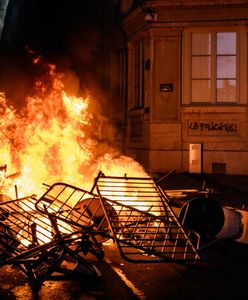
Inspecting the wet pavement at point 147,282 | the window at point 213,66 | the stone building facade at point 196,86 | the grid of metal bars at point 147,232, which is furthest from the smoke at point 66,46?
the wet pavement at point 147,282

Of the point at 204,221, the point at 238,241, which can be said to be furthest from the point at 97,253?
the point at 238,241

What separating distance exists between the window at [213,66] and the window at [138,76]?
1990 millimetres

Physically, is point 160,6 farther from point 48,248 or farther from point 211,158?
point 48,248

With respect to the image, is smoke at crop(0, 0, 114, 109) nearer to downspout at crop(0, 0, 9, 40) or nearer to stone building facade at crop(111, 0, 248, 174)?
downspout at crop(0, 0, 9, 40)

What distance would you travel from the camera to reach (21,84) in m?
15.8

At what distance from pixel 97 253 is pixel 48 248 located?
1003 mm

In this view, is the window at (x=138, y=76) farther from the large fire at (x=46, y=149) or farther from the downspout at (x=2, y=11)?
the downspout at (x=2, y=11)

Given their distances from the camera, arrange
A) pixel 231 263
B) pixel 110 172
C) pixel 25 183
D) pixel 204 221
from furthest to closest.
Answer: pixel 110 172
pixel 25 183
pixel 204 221
pixel 231 263

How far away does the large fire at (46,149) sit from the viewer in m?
9.47

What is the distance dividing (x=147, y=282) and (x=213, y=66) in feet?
36.5

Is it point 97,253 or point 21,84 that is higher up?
point 21,84

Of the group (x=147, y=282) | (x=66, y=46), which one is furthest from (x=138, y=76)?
(x=147, y=282)

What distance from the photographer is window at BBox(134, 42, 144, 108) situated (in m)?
16.6

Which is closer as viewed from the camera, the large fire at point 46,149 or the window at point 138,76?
the large fire at point 46,149
